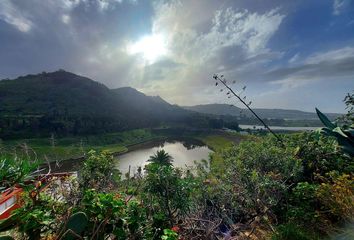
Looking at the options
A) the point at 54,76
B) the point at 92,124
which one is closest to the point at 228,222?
the point at 92,124

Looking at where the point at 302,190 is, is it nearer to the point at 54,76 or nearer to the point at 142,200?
the point at 142,200

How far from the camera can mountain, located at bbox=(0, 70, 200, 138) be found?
81.3 meters

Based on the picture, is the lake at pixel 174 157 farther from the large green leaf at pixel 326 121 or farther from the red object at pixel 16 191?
the red object at pixel 16 191

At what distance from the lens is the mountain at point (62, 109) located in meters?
81.3

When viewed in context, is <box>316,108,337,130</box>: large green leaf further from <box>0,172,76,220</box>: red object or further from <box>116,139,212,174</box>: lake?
<box>116,139,212,174</box>: lake

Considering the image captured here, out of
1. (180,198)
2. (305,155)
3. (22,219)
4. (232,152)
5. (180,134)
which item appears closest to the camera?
(22,219)

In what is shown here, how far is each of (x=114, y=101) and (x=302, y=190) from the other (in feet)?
586

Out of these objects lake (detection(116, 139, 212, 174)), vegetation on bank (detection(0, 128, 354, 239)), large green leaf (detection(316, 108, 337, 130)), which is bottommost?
lake (detection(116, 139, 212, 174))

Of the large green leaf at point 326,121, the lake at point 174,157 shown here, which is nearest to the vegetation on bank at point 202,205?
the large green leaf at point 326,121

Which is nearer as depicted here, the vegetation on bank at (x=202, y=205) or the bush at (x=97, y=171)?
the vegetation on bank at (x=202, y=205)

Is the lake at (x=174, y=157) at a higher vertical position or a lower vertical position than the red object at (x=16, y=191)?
lower

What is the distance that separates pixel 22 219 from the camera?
273 cm

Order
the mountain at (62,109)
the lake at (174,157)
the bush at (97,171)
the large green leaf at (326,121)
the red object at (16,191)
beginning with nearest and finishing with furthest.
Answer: the red object at (16,191)
the bush at (97,171)
the large green leaf at (326,121)
the lake at (174,157)
the mountain at (62,109)

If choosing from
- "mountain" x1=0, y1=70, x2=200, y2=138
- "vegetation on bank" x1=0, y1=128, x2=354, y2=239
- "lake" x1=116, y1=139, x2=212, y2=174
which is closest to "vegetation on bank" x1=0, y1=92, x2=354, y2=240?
"vegetation on bank" x1=0, y1=128, x2=354, y2=239
